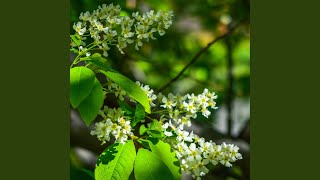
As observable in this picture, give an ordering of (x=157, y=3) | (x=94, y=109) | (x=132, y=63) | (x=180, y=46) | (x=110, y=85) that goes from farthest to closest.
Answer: (x=180, y=46) < (x=157, y=3) < (x=132, y=63) < (x=110, y=85) < (x=94, y=109)

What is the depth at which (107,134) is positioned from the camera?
1.16 m

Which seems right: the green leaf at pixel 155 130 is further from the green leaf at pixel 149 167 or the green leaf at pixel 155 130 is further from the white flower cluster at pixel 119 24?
the white flower cluster at pixel 119 24

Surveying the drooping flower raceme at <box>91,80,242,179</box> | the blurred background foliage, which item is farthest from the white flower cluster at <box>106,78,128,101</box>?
the blurred background foliage

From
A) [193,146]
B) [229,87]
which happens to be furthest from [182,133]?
[229,87]

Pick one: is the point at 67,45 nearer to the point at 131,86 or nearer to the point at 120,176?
the point at 131,86

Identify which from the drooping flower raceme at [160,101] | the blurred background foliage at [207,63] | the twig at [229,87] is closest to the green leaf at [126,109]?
the drooping flower raceme at [160,101]

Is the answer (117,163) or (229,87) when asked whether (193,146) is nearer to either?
(117,163)

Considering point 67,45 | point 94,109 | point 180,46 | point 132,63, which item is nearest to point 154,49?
point 180,46

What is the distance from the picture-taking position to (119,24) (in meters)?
1.26

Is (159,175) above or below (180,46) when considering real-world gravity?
below

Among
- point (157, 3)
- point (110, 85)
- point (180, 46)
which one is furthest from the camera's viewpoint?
point (180, 46)

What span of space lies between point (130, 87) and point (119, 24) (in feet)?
0.60

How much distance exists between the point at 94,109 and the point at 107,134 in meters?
0.07

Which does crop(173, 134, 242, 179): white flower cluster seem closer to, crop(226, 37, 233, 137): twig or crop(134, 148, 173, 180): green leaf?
crop(134, 148, 173, 180): green leaf
